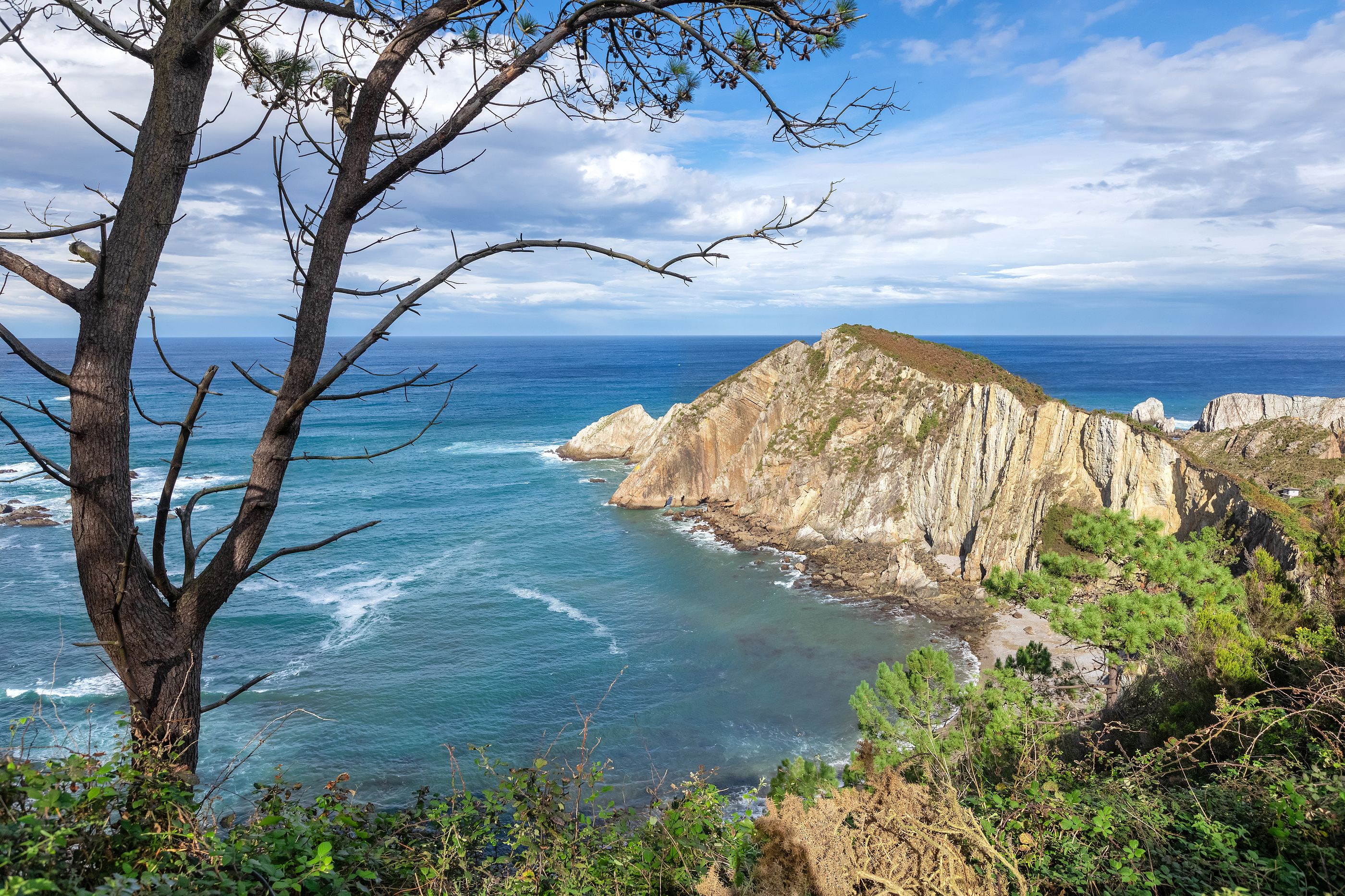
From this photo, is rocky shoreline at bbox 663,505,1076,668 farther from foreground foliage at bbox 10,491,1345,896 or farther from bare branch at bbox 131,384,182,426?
bare branch at bbox 131,384,182,426

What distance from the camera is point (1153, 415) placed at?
76.6 metres

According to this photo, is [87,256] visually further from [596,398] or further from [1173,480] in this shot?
[596,398]

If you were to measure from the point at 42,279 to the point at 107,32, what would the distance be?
1082 millimetres

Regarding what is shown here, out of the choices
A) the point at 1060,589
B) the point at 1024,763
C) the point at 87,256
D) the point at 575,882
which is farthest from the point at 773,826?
the point at 1060,589

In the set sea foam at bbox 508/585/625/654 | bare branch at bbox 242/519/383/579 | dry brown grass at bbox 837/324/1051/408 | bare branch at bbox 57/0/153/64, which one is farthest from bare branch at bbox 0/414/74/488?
dry brown grass at bbox 837/324/1051/408

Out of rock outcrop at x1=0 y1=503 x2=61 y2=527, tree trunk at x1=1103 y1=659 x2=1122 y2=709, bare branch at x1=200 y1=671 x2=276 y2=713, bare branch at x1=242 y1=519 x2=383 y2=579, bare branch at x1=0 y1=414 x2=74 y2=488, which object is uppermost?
bare branch at x1=0 y1=414 x2=74 y2=488

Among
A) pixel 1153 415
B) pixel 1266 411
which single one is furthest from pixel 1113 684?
pixel 1153 415

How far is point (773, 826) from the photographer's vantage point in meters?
4.04

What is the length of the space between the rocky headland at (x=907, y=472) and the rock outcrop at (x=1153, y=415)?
38.1 m

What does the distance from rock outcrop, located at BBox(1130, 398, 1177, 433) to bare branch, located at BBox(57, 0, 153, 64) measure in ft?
281

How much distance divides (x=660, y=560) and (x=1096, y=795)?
108 ft

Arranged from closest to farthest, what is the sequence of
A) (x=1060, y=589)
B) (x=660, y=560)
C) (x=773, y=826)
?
(x=773, y=826) < (x=1060, y=589) < (x=660, y=560)

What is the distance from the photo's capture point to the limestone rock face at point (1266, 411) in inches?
2307

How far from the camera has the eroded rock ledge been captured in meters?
30.1
